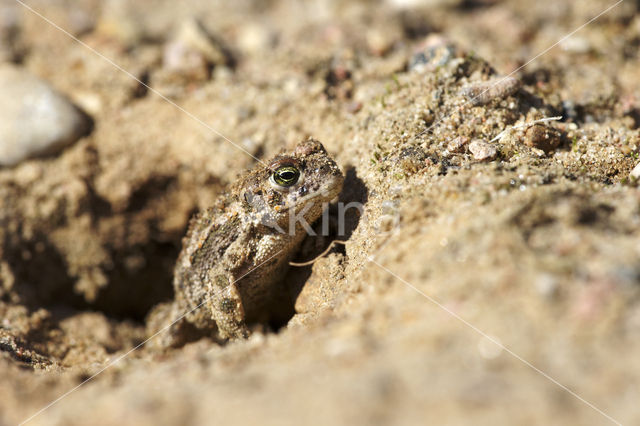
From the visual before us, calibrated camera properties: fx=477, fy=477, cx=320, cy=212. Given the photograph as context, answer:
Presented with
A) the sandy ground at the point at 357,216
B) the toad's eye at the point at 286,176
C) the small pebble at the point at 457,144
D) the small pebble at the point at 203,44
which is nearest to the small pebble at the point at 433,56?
the sandy ground at the point at 357,216

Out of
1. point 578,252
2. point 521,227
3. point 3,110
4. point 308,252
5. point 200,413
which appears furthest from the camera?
point 3,110

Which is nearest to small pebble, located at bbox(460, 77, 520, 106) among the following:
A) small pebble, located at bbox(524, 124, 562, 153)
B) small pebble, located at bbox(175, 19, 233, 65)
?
small pebble, located at bbox(524, 124, 562, 153)

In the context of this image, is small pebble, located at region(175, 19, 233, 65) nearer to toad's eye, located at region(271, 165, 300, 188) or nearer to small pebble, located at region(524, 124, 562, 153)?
toad's eye, located at region(271, 165, 300, 188)

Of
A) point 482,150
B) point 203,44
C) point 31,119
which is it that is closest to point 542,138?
point 482,150

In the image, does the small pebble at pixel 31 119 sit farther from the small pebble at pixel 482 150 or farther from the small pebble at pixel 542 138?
the small pebble at pixel 542 138

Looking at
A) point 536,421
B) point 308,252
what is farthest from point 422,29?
point 536,421

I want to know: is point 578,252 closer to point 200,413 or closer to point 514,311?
point 514,311

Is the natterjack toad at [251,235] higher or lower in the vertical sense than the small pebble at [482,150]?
lower
